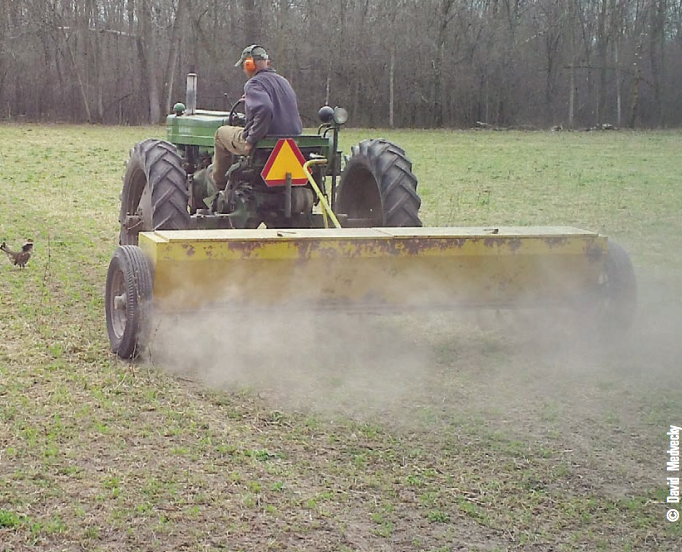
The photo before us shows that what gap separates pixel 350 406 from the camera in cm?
457

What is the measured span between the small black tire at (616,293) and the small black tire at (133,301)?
239cm

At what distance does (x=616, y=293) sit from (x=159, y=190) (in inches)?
113

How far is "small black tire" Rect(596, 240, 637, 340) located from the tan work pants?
7.51 ft

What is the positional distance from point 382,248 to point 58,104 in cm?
2913

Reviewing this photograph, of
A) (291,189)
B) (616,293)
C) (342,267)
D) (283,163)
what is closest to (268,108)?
(283,163)

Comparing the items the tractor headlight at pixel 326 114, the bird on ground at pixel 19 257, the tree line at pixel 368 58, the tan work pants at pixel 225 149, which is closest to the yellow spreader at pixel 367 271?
the tan work pants at pixel 225 149

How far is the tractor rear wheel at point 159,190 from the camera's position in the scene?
6.48 meters

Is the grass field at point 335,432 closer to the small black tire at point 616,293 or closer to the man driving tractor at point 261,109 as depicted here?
the small black tire at point 616,293

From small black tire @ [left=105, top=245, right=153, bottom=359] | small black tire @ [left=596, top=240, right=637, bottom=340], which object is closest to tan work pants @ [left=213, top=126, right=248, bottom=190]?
small black tire @ [left=105, top=245, right=153, bottom=359]

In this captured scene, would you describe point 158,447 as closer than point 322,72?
Yes

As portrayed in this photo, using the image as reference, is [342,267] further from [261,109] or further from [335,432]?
[261,109]

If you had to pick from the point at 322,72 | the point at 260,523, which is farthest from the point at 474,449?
the point at 322,72

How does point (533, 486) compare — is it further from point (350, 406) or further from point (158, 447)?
point (158, 447)

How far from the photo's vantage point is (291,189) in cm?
652
